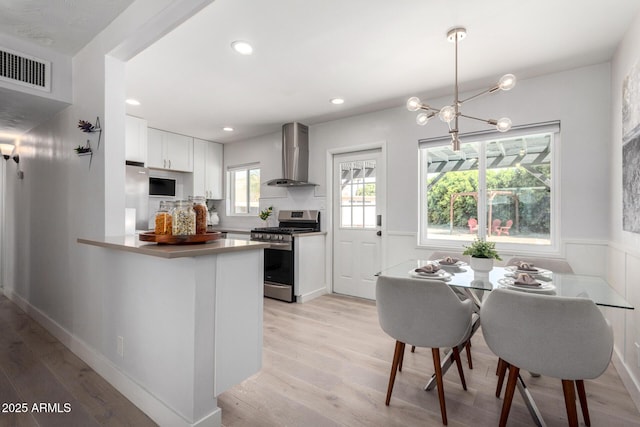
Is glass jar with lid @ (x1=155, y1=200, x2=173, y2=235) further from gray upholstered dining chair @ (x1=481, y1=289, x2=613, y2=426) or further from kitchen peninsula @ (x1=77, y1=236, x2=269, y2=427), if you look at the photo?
gray upholstered dining chair @ (x1=481, y1=289, x2=613, y2=426)

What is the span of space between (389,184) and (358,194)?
1.68ft

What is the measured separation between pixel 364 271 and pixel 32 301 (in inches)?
147

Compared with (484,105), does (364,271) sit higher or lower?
lower

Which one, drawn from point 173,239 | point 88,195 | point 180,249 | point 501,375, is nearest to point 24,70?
point 88,195

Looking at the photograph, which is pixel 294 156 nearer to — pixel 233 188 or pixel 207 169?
pixel 233 188

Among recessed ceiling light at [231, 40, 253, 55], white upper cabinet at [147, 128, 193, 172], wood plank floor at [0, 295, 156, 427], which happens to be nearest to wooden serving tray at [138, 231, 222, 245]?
wood plank floor at [0, 295, 156, 427]

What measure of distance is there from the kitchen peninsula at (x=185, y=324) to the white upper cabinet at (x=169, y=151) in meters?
3.18

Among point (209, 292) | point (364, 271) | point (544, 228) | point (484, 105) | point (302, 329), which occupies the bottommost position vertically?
point (302, 329)

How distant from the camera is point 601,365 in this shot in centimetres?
131

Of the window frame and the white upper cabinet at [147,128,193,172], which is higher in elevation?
the white upper cabinet at [147,128,193,172]

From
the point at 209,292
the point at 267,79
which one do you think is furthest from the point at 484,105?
the point at 209,292

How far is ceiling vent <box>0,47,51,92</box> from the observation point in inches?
81.6

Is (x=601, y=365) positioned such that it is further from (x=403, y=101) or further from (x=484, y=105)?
(x=403, y=101)

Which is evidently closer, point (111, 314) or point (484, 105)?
point (111, 314)
